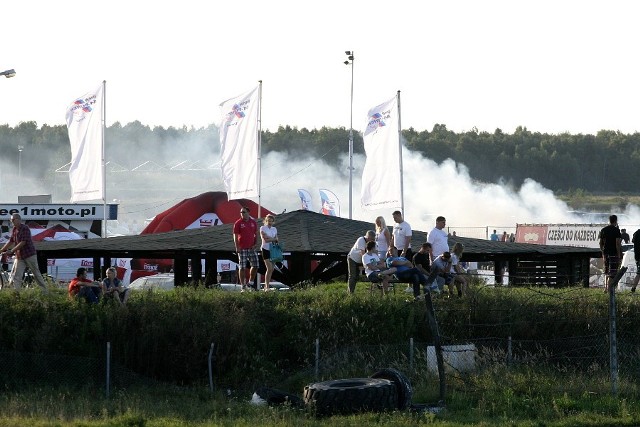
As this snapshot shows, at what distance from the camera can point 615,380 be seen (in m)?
18.4

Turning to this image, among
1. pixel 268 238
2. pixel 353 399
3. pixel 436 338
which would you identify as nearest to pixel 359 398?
pixel 353 399

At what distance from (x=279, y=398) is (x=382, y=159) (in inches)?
779

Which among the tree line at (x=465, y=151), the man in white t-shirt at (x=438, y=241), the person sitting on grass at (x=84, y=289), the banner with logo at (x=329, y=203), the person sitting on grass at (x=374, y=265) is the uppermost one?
the tree line at (x=465, y=151)

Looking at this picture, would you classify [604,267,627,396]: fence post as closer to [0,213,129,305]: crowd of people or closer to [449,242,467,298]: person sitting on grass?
[449,242,467,298]: person sitting on grass

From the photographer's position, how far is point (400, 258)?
75.3 ft

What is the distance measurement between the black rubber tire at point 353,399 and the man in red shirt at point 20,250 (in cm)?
813

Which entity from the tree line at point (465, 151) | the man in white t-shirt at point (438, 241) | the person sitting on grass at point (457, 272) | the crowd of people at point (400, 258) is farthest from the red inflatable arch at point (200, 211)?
the tree line at point (465, 151)

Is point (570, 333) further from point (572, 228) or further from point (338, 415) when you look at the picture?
point (572, 228)

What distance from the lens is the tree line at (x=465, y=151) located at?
131 metres

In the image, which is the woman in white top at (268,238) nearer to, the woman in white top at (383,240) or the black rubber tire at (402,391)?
the woman in white top at (383,240)

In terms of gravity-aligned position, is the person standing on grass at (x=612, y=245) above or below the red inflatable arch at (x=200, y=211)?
below

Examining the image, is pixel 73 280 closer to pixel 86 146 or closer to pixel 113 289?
pixel 113 289

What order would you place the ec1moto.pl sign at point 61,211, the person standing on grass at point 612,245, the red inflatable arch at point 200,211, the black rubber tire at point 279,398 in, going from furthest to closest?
1. the red inflatable arch at point 200,211
2. the ec1moto.pl sign at point 61,211
3. the person standing on grass at point 612,245
4. the black rubber tire at point 279,398

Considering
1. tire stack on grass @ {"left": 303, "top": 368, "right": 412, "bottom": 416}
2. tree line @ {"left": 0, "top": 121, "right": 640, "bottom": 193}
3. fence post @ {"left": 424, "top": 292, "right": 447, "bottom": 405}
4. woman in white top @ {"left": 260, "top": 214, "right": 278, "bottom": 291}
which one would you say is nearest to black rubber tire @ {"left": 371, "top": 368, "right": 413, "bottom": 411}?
tire stack on grass @ {"left": 303, "top": 368, "right": 412, "bottom": 416}
